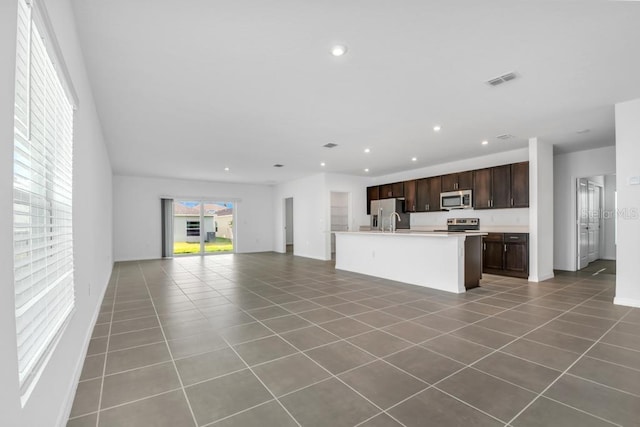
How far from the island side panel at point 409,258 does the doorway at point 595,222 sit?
153 inches

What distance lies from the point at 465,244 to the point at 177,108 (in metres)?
4.70

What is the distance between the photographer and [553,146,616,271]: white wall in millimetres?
6258

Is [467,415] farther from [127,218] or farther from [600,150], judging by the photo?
[127,218]

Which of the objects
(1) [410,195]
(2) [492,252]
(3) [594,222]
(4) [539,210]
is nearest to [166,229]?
(1) [410,195]

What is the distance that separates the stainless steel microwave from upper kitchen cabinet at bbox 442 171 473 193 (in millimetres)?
97

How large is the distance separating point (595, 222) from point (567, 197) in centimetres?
218

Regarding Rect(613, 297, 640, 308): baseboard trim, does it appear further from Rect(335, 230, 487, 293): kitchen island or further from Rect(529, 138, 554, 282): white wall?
Rect(335, 230, 487, 293): kitchen island

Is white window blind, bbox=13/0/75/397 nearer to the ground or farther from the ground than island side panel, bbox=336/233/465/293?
farther from the ground

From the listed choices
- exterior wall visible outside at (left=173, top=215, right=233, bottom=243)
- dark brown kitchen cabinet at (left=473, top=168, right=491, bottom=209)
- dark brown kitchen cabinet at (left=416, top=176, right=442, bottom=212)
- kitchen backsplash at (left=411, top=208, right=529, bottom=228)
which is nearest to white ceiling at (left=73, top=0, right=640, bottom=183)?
dark brown kitchen cabinet at (left=473, top=168, right=491, bottom=209)

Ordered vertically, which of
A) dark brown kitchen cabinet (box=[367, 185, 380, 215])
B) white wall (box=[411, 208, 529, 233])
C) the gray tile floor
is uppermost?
dark brown kitchen cabinet (box=[367, 185, 380, 215])

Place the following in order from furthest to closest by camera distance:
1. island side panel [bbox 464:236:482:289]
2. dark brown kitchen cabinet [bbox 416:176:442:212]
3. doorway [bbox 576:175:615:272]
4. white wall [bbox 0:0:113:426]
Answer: dark brown kitchen cabinet [bbox 416:176:442:212]
doorway [bbox 576:175:615:272]
island side panel [bbox 464:236:482:289]
white wall [bbox 0:0:113:426]

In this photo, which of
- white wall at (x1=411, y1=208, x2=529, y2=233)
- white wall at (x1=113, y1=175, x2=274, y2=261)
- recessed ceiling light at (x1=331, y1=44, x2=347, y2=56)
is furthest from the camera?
white wall at (x1=113, y1=175, x2=274, y2=261)

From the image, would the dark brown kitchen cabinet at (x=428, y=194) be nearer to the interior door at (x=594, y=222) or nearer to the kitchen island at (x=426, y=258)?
the kitchen island at (x=426, y=258)

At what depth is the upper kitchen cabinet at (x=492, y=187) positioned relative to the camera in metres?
6.22
